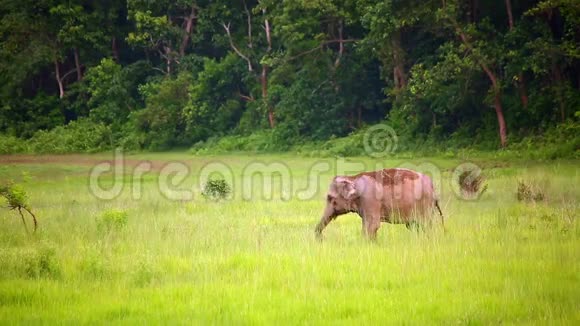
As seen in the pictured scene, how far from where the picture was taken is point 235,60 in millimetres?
38031

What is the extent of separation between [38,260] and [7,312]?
180 centimetres

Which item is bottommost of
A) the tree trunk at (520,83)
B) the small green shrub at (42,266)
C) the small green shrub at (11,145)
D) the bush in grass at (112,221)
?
the small green shrub at (42,266)

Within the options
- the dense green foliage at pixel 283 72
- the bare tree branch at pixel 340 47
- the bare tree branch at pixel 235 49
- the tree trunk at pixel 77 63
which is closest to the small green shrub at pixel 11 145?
the dense green foliage at pixel 283 72

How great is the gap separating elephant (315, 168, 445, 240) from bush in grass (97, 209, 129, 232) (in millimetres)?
3730

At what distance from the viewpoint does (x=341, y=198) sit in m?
10.9

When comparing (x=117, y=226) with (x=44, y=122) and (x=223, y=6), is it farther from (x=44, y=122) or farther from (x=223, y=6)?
(x=44, y=122)

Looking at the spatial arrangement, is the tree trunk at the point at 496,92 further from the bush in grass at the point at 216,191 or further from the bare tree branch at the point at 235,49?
the bare tree branch at the point at 235,49

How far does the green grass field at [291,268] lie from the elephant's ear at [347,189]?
0.64 meters

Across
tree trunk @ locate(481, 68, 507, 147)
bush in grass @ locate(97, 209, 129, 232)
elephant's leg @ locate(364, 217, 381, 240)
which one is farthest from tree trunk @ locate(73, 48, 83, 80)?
elephant's leg @ locate(364, 217, 381, 240)

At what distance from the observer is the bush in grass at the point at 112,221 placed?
1232 centimetres

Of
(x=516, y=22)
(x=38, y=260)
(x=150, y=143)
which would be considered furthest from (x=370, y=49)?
(x=38, y=260)

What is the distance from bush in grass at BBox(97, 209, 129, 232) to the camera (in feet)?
40.4

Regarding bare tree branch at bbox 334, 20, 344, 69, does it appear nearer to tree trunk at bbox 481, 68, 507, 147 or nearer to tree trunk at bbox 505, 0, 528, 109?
tree trunk at bbox 505, 0, 528, 109

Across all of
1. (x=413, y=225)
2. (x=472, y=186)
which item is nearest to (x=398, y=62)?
(x=472, y=186)
